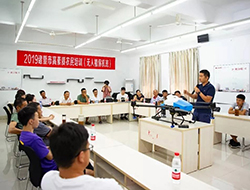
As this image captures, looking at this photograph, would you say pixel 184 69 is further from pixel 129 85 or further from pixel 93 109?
pixel 93 109

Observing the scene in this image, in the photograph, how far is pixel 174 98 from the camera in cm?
305

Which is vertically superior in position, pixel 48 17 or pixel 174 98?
pixel 48 17

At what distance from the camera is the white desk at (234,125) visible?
3.84 metres

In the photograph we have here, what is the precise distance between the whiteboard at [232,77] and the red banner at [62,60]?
5.02 meters

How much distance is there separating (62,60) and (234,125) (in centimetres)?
701

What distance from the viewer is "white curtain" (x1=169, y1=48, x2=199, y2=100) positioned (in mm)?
7168

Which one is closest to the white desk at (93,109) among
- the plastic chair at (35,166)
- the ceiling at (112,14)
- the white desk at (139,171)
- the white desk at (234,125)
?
the ceiling at (112,14)

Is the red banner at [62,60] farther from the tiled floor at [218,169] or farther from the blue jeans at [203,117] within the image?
the blue jeans at [203,117]

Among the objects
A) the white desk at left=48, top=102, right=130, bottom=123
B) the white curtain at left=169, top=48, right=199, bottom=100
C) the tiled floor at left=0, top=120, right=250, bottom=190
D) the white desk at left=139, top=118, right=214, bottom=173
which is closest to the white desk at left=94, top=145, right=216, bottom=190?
the white desk at left=139, top=118, right=214, bottom=173

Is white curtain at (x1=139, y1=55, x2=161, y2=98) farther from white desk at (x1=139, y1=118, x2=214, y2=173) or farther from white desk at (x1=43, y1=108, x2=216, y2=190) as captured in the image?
white desk at (x1=43, y1=108, x2=216, y2=190)

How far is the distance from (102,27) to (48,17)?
165 cm

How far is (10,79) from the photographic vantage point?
7586 mm

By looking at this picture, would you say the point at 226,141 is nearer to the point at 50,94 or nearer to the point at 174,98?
the point at 174,98

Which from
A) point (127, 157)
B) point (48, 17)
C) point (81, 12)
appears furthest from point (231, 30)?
point (127, 157)
